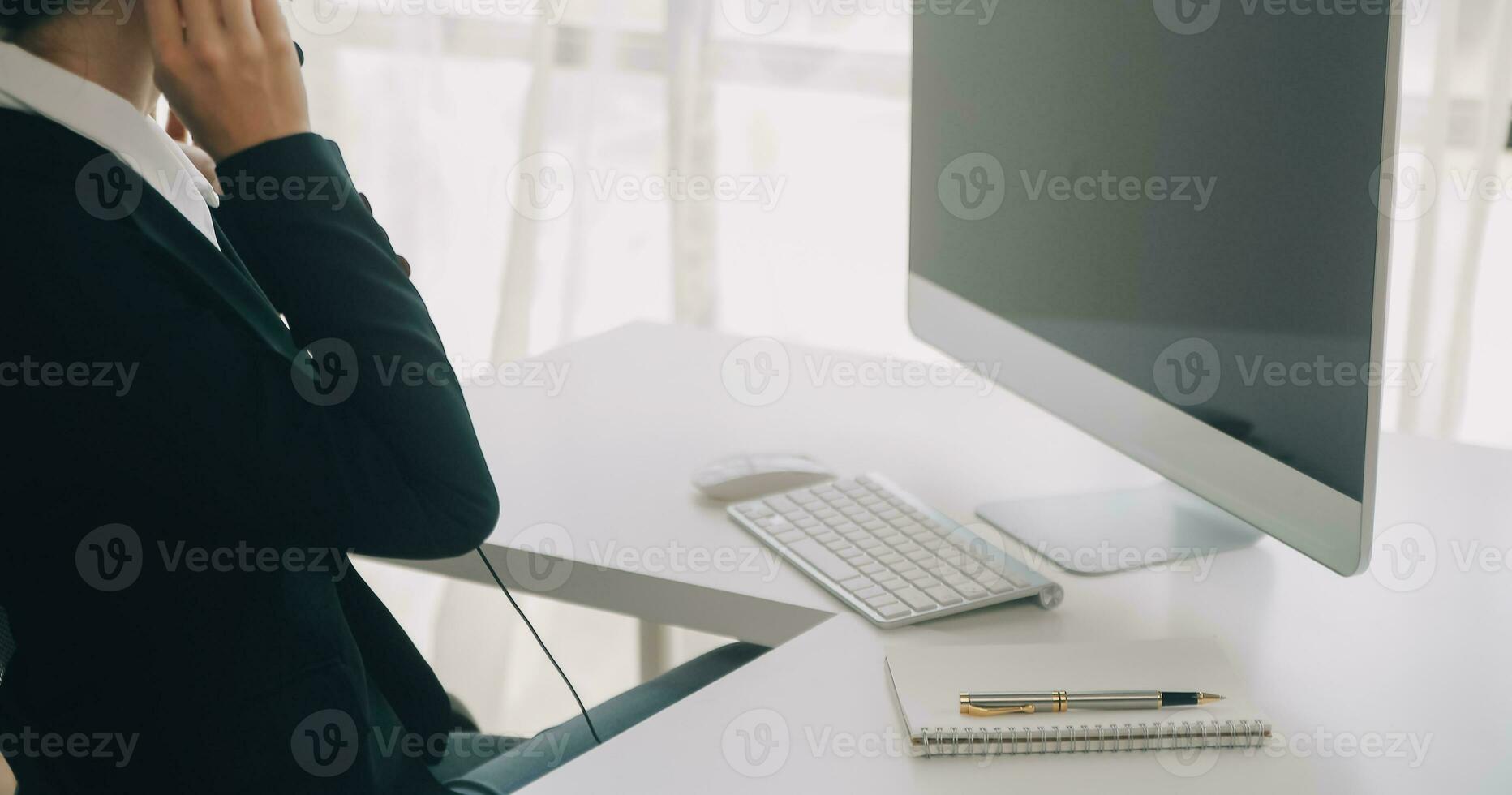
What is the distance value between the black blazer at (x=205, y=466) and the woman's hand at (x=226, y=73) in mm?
25

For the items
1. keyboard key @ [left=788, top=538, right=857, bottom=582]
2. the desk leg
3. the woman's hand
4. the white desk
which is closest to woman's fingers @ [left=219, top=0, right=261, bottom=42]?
the woman's hand

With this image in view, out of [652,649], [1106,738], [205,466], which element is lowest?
[652,649]

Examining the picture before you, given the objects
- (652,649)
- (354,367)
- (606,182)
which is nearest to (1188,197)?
(354,367)

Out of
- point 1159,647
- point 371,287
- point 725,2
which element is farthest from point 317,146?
point 725,2

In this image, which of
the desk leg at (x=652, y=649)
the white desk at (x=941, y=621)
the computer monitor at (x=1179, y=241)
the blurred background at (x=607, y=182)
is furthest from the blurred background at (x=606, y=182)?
the computer monitor at (x=1179, y=241)

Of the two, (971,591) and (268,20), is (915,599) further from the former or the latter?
(268,20)

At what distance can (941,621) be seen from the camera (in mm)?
967

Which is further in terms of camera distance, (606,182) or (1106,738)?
(606,182)

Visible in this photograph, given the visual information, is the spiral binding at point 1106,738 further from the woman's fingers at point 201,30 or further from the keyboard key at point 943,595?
the woman's fingers at point 201,30

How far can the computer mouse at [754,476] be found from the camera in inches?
47.3

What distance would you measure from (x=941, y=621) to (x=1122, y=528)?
0.86 feet

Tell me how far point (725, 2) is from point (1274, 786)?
1748 mm

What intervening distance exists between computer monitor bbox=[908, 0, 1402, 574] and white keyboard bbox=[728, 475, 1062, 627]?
95 mm

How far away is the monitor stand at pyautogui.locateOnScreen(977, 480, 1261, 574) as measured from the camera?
1077mm
